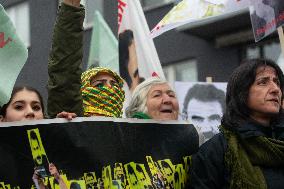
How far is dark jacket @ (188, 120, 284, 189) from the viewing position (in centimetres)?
231

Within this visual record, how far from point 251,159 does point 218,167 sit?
13 centimetres

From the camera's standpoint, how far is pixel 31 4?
15375mm

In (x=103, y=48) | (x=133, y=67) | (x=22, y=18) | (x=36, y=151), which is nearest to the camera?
(x=36, y=151)

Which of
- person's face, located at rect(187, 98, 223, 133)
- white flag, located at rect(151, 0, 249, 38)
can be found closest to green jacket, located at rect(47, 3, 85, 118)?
white flag, located at rect(151, 0, 249, 38)

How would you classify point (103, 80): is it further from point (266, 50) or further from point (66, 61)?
point (266, 50)

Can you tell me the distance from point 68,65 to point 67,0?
0.87 ft

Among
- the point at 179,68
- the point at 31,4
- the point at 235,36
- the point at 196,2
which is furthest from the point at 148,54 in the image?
the point at 31,4

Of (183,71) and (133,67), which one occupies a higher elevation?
(183,71)

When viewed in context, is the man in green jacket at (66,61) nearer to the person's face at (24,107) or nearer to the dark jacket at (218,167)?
the person's face at (24,107)

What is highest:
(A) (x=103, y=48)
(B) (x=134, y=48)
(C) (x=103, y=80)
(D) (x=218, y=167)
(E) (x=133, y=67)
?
(A) (x=103, y=48)

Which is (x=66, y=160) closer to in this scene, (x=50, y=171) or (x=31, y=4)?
(x=50, y=171)

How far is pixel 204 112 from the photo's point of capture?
226 inches

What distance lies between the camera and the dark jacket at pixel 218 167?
7.59 ft

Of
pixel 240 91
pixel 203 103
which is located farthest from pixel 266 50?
pixel 240 91
